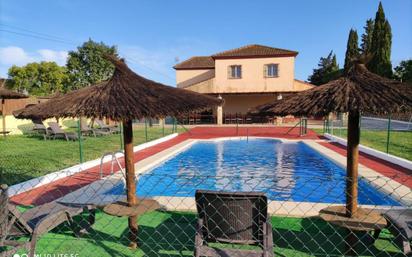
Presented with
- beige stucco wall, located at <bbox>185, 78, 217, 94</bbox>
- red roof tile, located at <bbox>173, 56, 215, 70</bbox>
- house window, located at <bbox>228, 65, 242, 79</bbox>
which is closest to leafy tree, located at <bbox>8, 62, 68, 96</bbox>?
red roof tile, located at <bbox>173, 56, 215, 70</bbox>

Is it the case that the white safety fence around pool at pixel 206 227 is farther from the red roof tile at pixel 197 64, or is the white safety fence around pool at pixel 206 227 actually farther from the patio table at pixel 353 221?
the red roof tile at pixel 197 64

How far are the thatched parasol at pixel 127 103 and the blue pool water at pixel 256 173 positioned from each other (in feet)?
2.98

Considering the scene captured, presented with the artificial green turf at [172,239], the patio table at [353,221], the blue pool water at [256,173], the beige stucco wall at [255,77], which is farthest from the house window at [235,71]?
the patio table at [353,221]

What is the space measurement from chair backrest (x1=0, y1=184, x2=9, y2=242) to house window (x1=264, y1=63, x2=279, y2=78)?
94.0 feet

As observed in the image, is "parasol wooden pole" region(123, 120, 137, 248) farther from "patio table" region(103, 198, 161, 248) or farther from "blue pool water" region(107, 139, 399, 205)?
"blue pool water" region(107, 139, 399, 205)

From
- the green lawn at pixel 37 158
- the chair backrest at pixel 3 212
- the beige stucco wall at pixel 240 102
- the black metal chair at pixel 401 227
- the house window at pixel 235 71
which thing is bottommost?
the green lawn at pixel 37 158

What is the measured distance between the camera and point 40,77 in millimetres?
56562

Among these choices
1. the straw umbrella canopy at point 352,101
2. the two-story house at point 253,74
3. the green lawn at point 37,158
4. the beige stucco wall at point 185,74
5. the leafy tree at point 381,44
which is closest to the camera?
the straw umbrella canopy at point 352,101

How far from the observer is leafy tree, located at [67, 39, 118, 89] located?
4425 centimetres

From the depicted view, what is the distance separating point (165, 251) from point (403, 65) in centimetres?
4335

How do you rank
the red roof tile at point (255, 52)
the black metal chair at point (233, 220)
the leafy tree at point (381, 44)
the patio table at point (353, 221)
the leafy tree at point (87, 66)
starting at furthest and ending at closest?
1. the leafy tree at point (87, 66)
2. the leafy tree at point (381, 44)
3. the red roof tile at point (255, 52)
4. the patio table at point (353, 221)
5. the black metal chair at point (233, 220)

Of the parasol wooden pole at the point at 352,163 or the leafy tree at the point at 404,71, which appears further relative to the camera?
the leafy tree at the point at 404,71

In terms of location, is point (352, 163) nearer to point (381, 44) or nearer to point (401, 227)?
point (401, 227)

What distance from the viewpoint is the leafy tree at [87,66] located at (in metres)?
44.2
